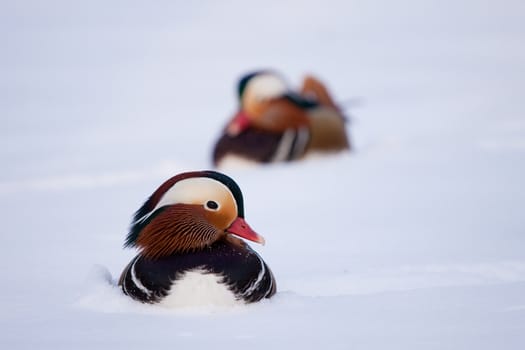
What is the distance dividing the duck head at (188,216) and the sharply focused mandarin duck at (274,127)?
14.6ft

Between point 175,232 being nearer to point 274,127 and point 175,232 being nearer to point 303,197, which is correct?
point 303,197

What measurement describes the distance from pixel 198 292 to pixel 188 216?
1.02ft

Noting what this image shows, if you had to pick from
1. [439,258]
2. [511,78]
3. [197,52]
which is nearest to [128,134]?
[511,78]

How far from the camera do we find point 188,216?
4.20 m

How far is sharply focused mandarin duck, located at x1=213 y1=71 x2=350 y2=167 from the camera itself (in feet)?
28.7

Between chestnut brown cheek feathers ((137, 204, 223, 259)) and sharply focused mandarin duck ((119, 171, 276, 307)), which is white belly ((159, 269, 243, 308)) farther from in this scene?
chestnut brown cheek feathers ((137, 204, 223, 259))

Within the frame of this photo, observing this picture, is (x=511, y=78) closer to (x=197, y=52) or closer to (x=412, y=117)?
(x=412, y=117)

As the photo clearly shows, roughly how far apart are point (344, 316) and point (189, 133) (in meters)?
7.74

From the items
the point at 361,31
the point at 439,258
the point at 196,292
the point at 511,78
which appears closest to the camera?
the point at 196,292

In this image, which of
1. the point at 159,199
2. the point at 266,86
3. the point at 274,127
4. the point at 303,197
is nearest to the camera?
the point at 159,199

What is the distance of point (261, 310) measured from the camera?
4.23m

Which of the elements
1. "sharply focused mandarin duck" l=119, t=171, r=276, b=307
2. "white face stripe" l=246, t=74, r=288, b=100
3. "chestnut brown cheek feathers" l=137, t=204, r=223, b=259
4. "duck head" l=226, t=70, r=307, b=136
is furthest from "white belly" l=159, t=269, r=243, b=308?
"white face stripe" l=246, t=74, r=288, b=100

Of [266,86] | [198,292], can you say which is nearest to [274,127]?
[266,86]

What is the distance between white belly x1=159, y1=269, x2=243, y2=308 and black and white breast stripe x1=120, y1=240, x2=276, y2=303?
0.04 feet
